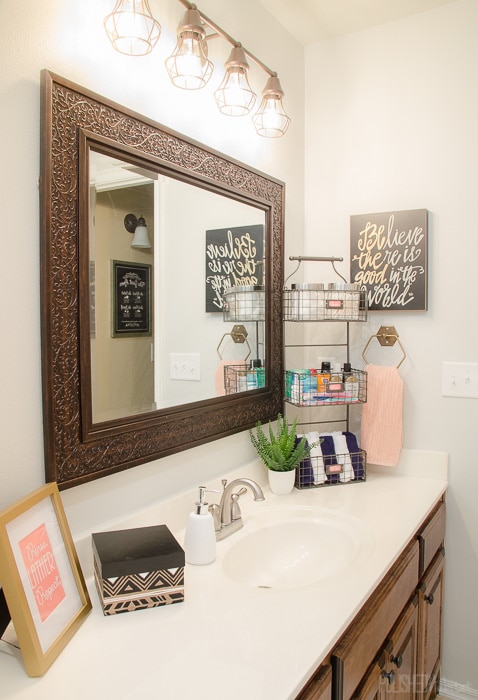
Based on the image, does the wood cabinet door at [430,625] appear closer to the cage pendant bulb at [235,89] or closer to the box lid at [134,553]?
the box lid at [134,553]

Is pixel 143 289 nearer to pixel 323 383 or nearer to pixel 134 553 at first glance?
pixel 134 553

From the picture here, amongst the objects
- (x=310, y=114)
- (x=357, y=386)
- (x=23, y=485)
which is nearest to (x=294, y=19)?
(x=310, y=114)

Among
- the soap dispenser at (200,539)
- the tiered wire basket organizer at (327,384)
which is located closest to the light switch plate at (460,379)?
the tiered wire basket organizer at (327,384)

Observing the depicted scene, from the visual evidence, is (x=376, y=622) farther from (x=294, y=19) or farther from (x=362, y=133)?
(x=294, y=19)

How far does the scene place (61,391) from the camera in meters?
1.12

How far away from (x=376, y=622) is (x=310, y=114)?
1.86 m

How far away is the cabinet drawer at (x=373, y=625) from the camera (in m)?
1.08

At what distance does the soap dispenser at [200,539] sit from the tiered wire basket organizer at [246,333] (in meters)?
0.52

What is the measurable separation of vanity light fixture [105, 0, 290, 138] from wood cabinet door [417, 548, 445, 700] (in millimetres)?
1529

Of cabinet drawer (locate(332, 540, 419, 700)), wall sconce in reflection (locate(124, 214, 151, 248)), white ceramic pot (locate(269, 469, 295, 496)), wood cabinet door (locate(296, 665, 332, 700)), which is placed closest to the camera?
wood cabinet door (locate(296, 665, 332, 700))

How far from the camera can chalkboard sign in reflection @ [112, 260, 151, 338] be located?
4.18 feet

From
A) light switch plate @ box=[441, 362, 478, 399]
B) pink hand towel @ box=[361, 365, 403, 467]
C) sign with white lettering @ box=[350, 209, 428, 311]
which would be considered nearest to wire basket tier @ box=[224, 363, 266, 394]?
pink hand towel @ box=[361, 365, 403, 467]

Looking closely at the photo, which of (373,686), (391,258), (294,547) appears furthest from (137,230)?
(373,686)

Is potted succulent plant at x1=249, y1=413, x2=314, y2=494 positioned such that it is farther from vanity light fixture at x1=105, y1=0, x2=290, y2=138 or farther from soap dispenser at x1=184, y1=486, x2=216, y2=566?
vanity light fixture at x1=105, y1=0, x2=290, y2=138
